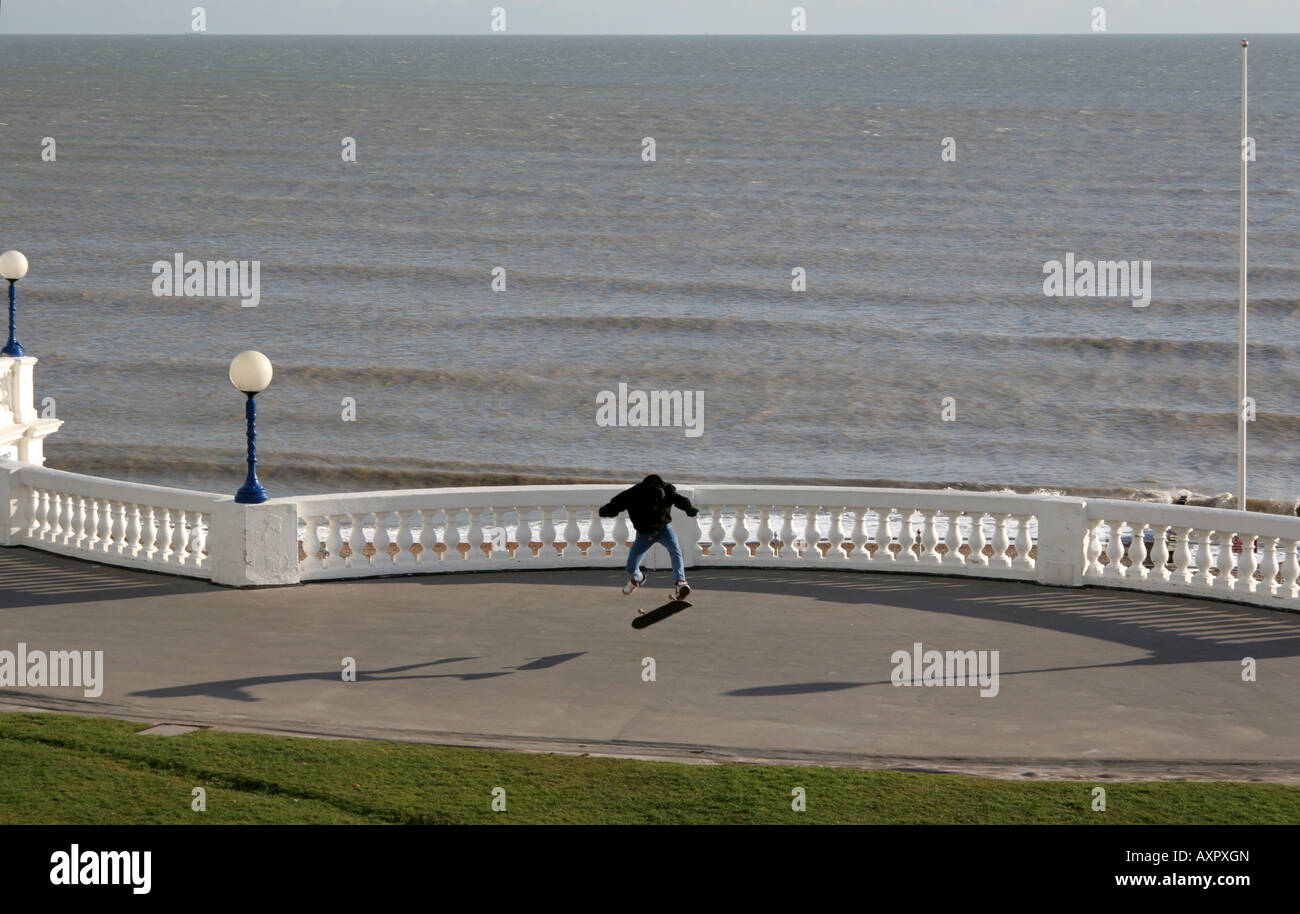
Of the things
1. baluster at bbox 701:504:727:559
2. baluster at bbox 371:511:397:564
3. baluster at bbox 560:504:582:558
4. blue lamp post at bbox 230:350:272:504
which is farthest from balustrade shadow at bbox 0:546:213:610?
baluster at bbox 701:504:727:559

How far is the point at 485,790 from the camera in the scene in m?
10.4

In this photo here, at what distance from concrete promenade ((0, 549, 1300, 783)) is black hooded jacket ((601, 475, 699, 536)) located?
1180 millimetres

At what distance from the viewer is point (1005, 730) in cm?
1222

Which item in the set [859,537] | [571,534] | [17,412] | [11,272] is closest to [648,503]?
[571,534]

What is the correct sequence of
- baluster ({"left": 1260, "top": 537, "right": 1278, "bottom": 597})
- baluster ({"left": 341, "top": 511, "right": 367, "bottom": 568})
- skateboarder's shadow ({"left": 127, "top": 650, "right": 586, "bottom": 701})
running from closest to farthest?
skateboarder's shadow ({"left": 127, "top": 650, "right": 586, "bottom": 701}) → baluster ({"left": 1260, "top": 537, "right": 1278, "bottom": 597}) → baluster ({"left": 341, "top": 511, "right": 367, "bottom": 568})

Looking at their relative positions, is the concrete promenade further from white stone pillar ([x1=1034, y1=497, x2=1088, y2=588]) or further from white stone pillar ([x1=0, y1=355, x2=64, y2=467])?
white stone pillar ([x1=0, y1=355, x2=64, y2=467])

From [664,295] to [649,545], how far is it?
2055 inches

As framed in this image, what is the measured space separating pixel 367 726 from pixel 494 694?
1208mm

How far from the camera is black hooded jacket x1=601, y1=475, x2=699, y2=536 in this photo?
13.8m

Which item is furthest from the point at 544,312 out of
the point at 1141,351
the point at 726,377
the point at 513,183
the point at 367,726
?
the point at 367,726

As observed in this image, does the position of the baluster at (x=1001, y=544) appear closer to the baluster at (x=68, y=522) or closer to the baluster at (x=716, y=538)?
the baluster at (x=716, y=538)
